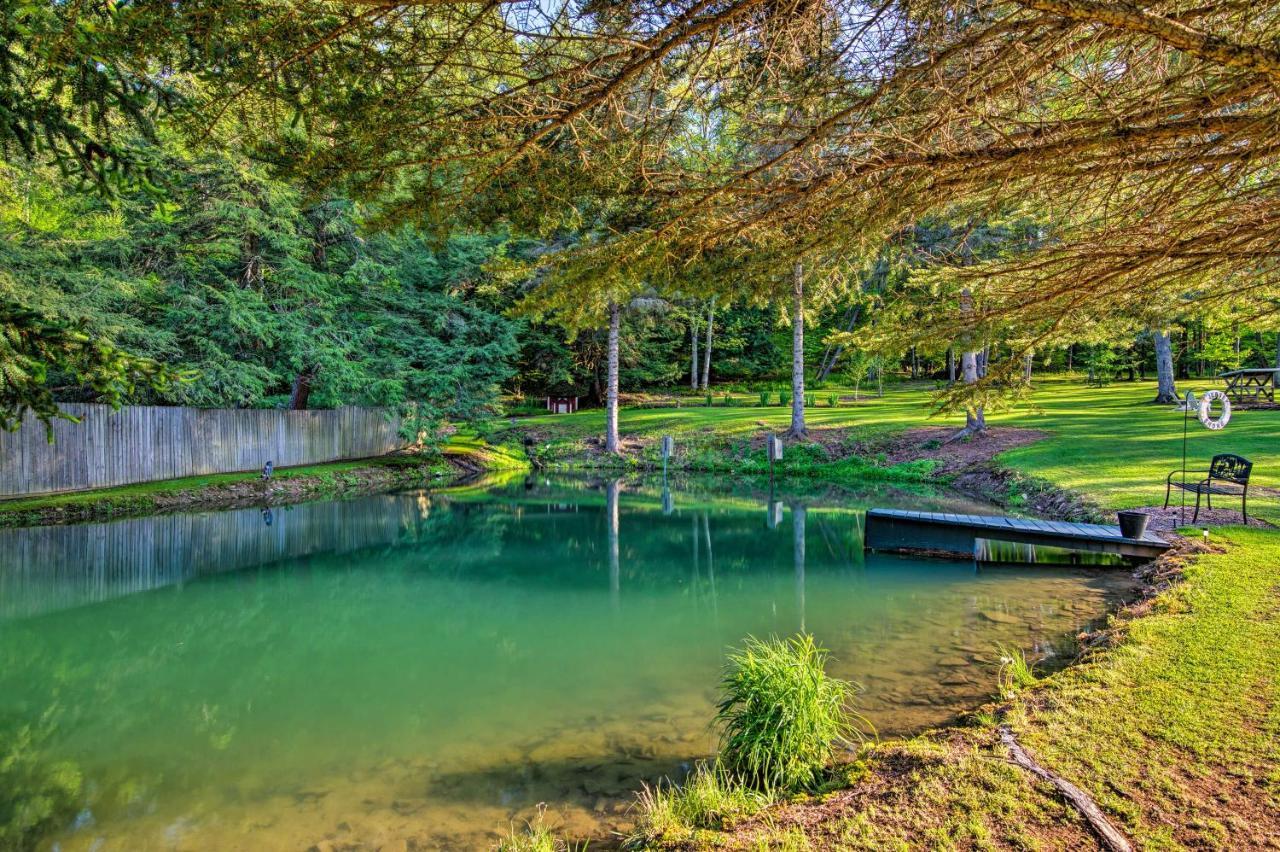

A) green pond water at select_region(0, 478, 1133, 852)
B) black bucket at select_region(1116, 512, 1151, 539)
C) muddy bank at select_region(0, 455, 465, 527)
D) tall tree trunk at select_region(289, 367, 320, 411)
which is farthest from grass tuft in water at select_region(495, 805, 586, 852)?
tall tree trunk at select_region(289, 367, 320, 411)

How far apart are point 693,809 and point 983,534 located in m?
7.41

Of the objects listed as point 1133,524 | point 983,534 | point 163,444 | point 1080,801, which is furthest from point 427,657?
point 163,444

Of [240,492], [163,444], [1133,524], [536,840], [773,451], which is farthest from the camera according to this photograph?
[773,451]

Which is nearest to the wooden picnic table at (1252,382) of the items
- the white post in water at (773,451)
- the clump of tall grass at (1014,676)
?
the clump of tall grass at (1014,676)

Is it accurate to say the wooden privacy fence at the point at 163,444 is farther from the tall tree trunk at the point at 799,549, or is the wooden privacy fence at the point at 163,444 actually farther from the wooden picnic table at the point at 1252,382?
the wooden picnic table at the point at 1252,382

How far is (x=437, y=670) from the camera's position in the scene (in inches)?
239

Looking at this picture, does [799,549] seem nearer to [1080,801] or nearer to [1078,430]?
[1080,801]

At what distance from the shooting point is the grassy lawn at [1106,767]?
Result: 113 inches

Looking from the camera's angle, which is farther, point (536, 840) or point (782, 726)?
point (782, 726)

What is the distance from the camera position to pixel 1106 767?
3.30 meters

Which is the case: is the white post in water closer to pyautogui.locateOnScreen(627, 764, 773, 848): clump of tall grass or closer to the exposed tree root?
the exposed tree root

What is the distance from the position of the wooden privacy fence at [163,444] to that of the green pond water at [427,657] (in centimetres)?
273

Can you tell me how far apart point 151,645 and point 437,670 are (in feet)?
10.4

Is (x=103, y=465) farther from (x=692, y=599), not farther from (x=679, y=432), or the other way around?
(x=679, y=432)
